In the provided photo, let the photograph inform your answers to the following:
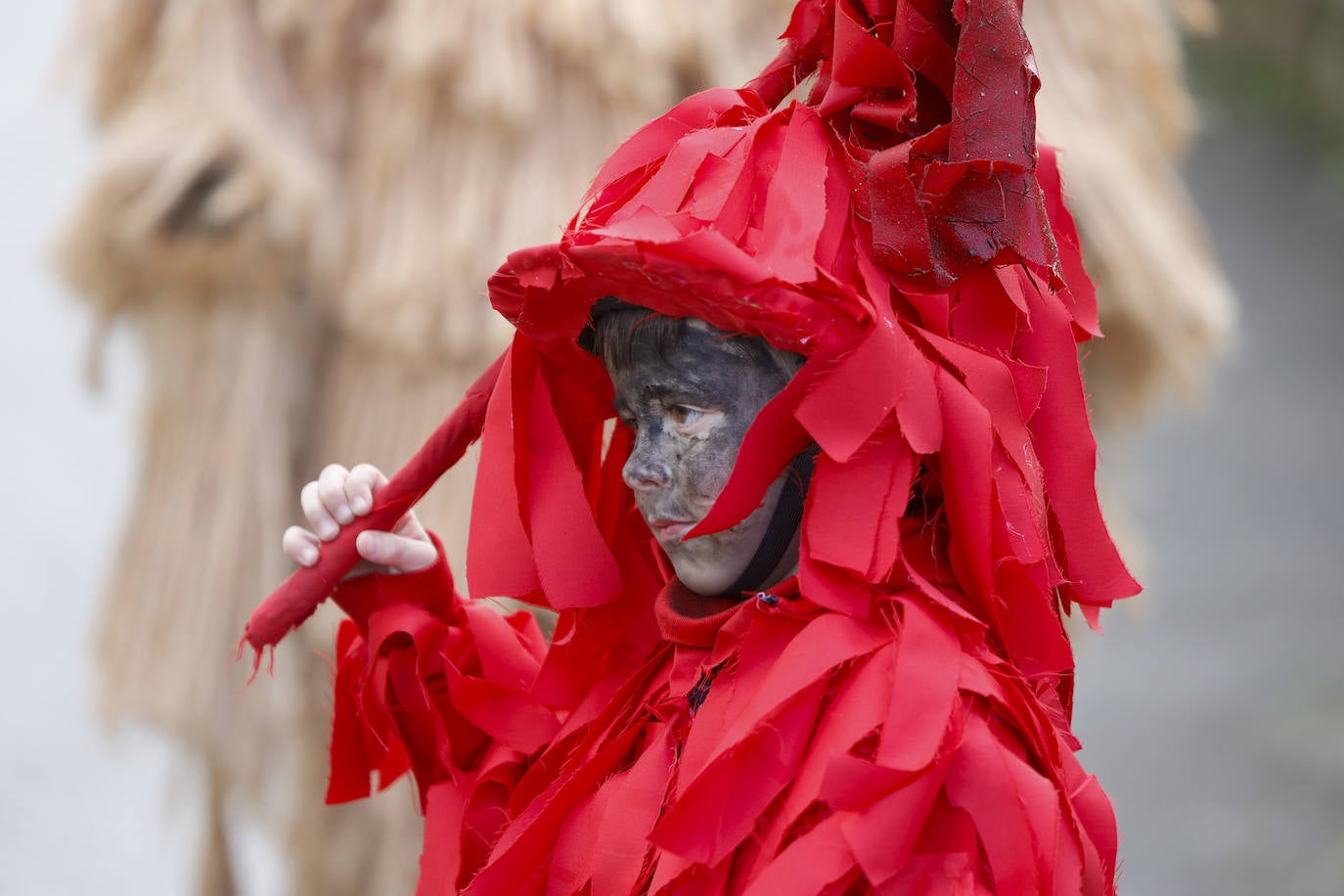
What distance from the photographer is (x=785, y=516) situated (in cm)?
62

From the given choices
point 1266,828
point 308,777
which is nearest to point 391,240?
point 308,777

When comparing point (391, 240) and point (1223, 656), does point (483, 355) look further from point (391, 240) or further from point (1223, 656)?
point (1223, 656)

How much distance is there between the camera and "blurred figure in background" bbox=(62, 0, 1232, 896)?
43.8 inches

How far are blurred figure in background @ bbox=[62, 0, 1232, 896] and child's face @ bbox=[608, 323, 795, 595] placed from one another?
0.52m

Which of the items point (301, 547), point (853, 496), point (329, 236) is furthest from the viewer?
point (329, 236)

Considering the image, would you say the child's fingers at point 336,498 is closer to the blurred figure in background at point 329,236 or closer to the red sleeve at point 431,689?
the red sleeve at point 431,689

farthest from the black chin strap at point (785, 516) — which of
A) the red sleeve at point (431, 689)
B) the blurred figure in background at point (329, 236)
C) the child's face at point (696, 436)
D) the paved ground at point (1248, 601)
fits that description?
the paved ground at point (1248, 601)

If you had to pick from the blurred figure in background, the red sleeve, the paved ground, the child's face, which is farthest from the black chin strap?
the paved ground

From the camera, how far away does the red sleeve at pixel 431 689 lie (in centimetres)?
71

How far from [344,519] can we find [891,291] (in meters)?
0.28

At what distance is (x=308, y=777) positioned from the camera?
1.23 m

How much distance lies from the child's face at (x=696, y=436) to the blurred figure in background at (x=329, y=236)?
0.52 meters

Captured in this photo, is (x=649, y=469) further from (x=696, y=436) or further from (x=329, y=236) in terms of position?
(x=329, y=236)

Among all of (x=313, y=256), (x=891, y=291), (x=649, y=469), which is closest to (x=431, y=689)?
(x=649, y=469)
